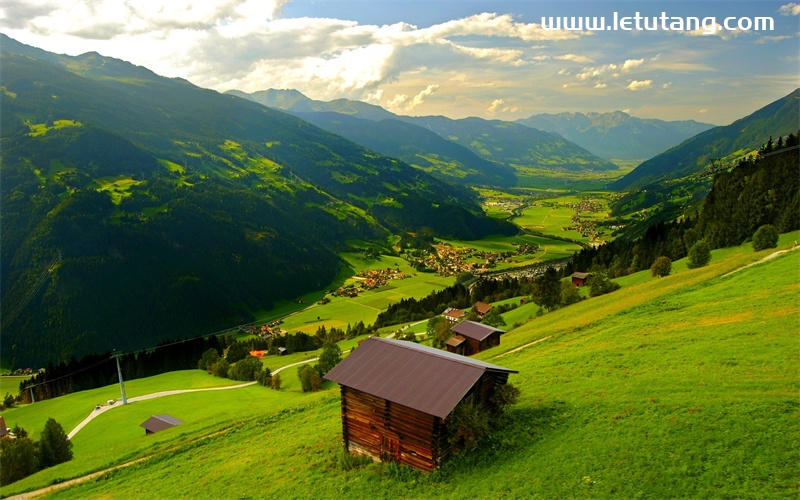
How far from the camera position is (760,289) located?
138 ft

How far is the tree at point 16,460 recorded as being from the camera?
1752 inches

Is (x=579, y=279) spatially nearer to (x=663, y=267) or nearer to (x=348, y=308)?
(x=663, y=267)

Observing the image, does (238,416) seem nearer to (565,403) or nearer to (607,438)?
(565,403)

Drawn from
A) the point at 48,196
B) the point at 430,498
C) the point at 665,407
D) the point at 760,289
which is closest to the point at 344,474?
the point at 430,498

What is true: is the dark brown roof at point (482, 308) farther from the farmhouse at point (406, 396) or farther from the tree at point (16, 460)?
the tree at point (16, 460)

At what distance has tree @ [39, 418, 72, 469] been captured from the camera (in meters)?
47.8

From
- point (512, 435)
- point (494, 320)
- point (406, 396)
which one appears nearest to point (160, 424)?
point (406, 396)

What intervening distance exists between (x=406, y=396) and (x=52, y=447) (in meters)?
47.0

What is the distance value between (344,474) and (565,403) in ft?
47.3

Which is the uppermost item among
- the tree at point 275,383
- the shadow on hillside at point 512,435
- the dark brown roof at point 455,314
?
the shadow on hillside at point 512,435

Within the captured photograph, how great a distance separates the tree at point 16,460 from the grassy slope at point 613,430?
6.76 meters

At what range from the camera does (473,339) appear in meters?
64.1

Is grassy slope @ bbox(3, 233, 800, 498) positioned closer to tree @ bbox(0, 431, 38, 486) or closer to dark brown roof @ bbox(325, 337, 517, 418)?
dark brown roof @ bbox(325, 337, 517, 418)

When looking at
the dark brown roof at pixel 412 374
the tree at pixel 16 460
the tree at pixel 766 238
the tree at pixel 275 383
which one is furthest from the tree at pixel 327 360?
the tree at pixel 766 238
